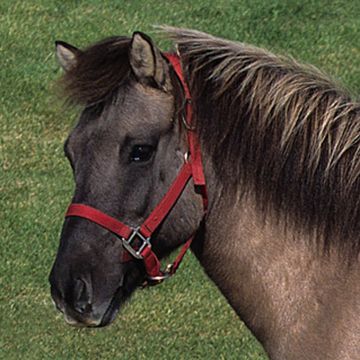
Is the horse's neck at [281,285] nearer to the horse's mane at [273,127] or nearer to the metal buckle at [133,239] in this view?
the horse's mane at [273,127]

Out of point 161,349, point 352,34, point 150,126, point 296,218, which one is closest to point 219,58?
point 150,126

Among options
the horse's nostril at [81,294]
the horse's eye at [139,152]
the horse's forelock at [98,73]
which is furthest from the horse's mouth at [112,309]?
the horse's forelock at [98,73]

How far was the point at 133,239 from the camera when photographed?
15.5 feet

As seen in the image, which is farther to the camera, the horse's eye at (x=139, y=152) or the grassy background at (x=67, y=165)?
the grassy background at (x=67, y=165)

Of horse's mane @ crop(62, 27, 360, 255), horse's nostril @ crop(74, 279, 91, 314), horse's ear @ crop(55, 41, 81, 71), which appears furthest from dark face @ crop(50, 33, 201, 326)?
horse's ear @ crop(55, 41, 81, 71)

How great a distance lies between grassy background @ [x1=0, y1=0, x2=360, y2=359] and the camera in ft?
25.6

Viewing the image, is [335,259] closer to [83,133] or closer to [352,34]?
[83,133]

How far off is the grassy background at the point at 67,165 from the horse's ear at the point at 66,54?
0.42 ft

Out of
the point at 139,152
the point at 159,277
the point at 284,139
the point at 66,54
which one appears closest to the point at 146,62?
the point at 139,152

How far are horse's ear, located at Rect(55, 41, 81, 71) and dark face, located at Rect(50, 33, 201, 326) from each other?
31cm

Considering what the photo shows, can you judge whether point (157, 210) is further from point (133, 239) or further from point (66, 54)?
point (66, 54)

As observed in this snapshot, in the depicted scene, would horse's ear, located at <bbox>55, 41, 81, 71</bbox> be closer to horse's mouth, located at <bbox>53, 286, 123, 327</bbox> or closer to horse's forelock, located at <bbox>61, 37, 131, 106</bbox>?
horse's forelock, located at <bbox>61, 37, 131, 106</bbox>

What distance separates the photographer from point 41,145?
36.0 feet

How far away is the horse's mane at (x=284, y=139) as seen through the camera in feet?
15.3
